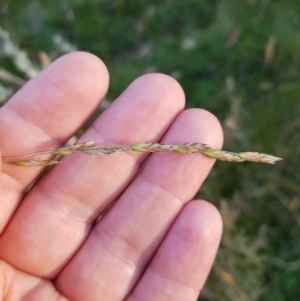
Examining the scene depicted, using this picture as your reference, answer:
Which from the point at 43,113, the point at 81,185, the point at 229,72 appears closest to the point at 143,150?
the point at 81,185

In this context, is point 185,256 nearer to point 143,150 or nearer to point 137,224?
point 137,224

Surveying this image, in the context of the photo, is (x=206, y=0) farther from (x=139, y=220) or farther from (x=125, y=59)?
(x=139, y=220)

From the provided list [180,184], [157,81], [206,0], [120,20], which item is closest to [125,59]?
[120,20]

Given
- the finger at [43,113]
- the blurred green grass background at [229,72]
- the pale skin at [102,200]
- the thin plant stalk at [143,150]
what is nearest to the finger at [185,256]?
the pale skin at [102,200]

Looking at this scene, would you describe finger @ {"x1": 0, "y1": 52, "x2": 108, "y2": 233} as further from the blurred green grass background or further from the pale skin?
the blurred green grass background

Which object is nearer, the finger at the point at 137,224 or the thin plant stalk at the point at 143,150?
the thin plant stalk at the point at 143,150

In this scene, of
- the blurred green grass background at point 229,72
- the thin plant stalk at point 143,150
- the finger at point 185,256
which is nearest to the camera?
the thin plant stalk at point 143,150

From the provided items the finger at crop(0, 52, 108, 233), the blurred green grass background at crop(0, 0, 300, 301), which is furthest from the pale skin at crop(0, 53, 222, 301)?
the blurred green grass background at crop(0, 0, 300, 301)

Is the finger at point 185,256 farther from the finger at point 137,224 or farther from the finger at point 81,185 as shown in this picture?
the finger at point 81,185
